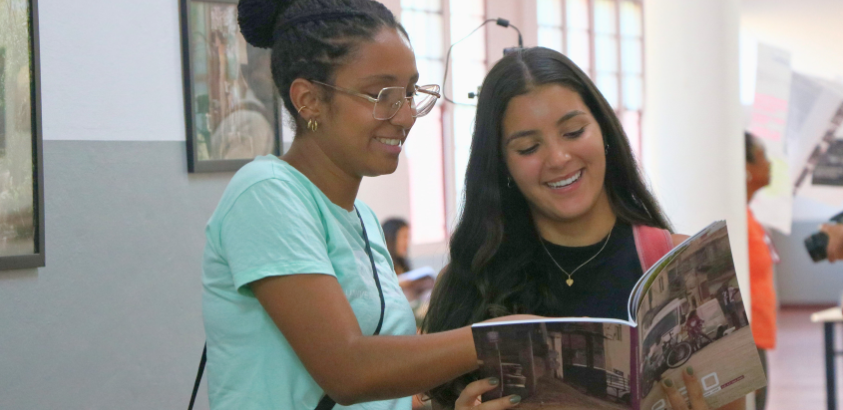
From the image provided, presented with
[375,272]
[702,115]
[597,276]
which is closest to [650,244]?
[597,276]

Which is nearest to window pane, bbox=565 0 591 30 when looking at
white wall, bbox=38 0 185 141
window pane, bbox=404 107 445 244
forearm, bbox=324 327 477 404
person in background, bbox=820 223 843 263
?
window pane, bbox=404 107 445 244

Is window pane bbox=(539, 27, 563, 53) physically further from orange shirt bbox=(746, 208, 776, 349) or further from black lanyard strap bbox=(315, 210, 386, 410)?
black lanyard strap bbox=(315, 210, 386, 410)

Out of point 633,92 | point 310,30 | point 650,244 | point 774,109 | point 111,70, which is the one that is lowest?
point 650,244

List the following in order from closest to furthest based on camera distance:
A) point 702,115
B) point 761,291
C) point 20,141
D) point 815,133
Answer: point 20,141 < point 761,291 < point 702,115 < point 815,133

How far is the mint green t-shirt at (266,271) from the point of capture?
109 centimetres

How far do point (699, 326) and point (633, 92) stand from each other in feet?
22.4

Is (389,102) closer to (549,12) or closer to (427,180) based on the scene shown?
(427,180)

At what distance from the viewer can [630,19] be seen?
7.88m

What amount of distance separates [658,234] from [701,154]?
11.2ft

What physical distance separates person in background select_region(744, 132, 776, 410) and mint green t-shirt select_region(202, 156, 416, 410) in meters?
2.81

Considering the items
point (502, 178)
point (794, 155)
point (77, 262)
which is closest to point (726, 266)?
point (502, 178)

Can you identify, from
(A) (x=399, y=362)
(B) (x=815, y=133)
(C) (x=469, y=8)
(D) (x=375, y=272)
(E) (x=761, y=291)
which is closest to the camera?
(A) (x=399, y=362)

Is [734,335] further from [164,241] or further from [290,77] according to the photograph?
[164,241]

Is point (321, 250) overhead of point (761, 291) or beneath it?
overhead
